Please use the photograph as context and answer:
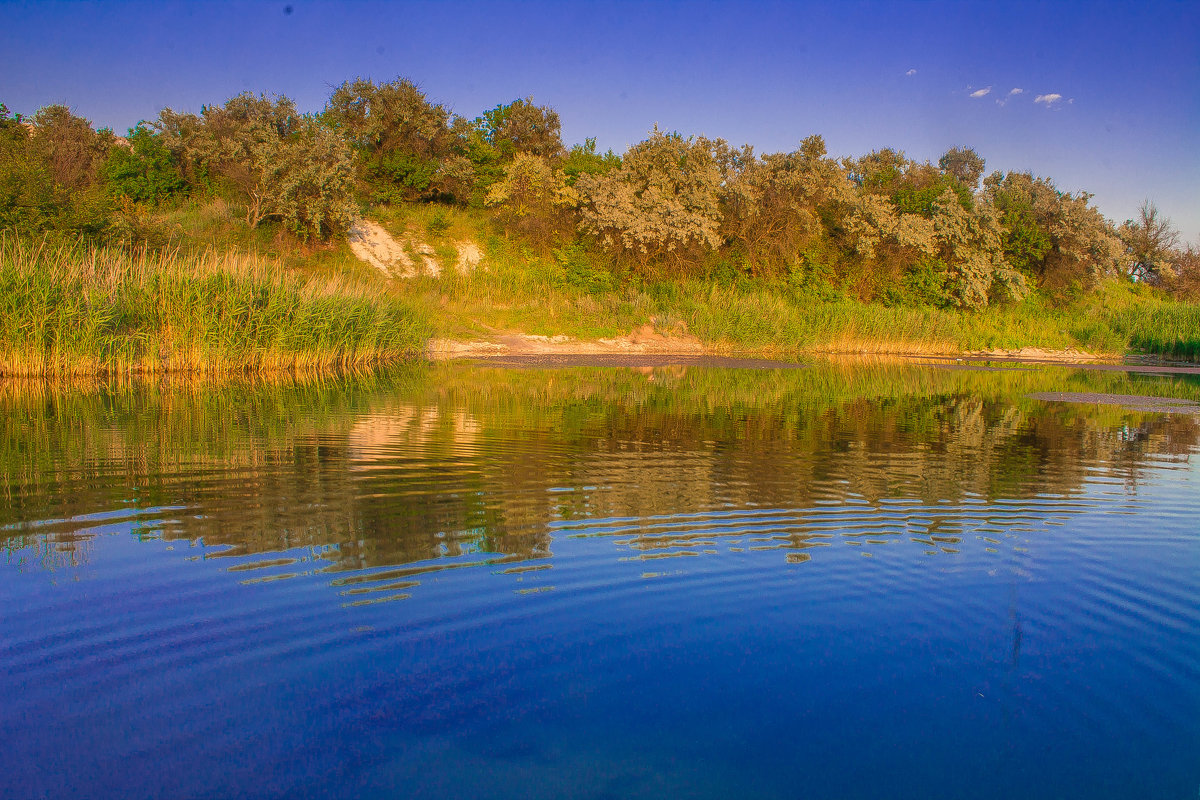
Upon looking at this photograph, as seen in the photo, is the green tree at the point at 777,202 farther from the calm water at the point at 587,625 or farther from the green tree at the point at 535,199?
the calm water at the point at 587,625

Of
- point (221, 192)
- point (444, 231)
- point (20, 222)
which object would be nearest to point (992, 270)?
point (444, 231)

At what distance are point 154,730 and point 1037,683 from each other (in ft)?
11.7

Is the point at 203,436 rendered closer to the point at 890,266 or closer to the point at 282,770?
the point at 282,770

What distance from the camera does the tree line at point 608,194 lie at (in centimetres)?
3353

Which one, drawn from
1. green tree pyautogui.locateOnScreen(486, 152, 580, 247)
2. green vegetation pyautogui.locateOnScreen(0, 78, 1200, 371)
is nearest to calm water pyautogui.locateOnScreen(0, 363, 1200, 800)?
green vegetation pyautogui.locateOnScreen(0, 78, 1200, 371)

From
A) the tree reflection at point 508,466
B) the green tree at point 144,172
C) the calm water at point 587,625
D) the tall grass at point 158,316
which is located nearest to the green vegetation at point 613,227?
the green tree at point 144,172

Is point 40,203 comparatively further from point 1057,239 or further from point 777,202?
point 1057,239

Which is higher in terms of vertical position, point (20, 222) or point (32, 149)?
point (32, 149)

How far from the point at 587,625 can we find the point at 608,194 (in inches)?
1244

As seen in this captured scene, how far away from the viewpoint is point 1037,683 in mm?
3629

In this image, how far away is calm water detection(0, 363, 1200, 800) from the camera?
9.66ft

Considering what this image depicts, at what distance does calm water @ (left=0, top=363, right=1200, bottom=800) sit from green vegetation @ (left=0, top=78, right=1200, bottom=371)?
19127mm

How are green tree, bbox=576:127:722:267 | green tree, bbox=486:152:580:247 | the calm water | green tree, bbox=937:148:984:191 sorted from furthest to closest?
green tree, bbox=937:148:984:191
green tree, bbox=486:152:580:247
green tree, bbox=576:127:722:267
the calm water

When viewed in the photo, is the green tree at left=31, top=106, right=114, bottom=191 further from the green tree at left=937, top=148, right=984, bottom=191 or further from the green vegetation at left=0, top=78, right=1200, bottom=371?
the green tree at left=937, top=148, right=984, bottom=191
